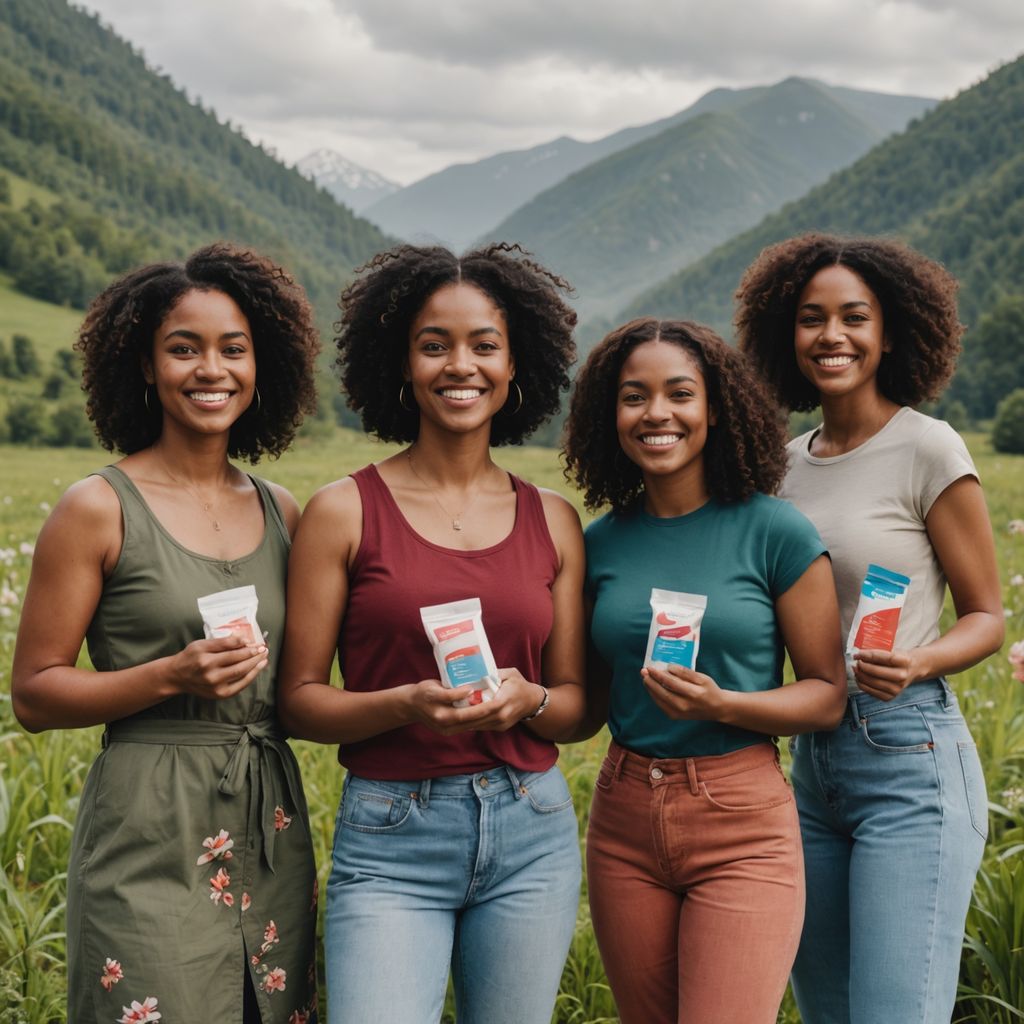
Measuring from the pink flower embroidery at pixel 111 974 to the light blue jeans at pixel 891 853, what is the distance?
179cm

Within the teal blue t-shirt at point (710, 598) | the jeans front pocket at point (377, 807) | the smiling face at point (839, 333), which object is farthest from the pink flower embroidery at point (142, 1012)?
the smiling face at point (839, 333)

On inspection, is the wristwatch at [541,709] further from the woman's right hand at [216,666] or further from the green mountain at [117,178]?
the green mountain at [117,178]

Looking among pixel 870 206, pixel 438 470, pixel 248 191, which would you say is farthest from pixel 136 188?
pixel 438 470

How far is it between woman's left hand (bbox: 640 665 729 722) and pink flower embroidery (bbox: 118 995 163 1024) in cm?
137

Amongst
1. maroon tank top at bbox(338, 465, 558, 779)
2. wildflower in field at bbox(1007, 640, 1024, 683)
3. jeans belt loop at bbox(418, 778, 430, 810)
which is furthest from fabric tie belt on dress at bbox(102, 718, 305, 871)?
wildflower in field at bbox(1007, 640, 1024, 683)

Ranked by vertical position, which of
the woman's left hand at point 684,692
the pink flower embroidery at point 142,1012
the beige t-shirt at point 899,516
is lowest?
the pink flower embroidery at point 142,1012

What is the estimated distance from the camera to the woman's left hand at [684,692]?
8.91 feet

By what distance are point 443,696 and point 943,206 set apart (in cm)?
12052

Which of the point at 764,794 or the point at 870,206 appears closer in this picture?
the point at 764,794

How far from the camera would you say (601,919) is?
289cm

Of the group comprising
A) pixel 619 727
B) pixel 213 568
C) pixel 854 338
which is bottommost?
pixel 619 727

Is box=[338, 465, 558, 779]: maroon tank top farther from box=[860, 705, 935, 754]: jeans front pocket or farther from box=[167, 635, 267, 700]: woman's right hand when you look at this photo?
box=[860, 705, 935, 754]: jeans front pocket

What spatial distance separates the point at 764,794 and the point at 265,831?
1247 mm

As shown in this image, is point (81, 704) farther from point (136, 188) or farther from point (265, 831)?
point (136, 188)
